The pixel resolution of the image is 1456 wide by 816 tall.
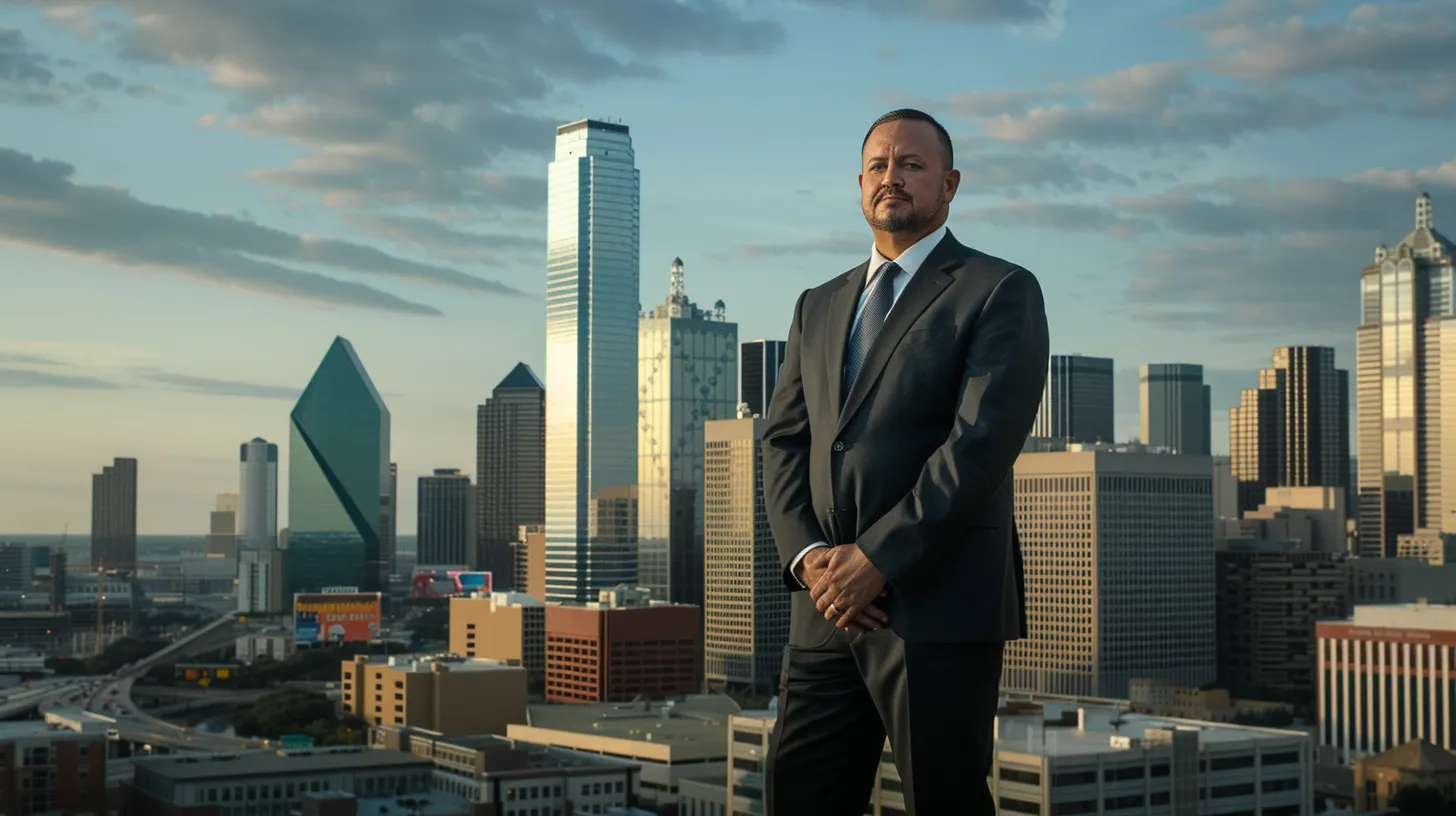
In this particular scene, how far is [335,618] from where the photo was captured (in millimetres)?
79938

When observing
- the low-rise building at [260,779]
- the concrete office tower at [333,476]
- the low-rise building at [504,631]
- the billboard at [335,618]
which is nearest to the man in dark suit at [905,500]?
the low-rise building at [260,779]

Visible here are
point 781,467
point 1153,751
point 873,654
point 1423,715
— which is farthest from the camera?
point 1423,715

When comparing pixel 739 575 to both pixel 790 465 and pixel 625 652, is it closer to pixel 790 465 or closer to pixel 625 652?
pixel 625 652

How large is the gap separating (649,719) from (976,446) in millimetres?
45818

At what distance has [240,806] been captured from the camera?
3231 cm

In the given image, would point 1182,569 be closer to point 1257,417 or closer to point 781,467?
point 1257,417

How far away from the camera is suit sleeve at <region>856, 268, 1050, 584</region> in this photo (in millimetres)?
3084

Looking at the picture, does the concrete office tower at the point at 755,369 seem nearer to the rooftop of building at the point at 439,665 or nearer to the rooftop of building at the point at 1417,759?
the rooftop of building at the point at 439,665

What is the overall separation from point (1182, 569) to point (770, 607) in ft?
54.0

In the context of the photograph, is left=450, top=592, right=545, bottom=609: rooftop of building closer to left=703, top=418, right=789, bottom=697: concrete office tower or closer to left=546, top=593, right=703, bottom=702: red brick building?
left=546, top=593, right=703, bottom=702: red brick building

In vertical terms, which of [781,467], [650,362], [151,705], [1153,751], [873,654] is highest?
[650,362]

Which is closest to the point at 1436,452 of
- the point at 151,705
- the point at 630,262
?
the point at 630,262

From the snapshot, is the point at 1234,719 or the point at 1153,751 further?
the point at 1234,719

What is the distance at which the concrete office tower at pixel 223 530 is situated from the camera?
565 feet
